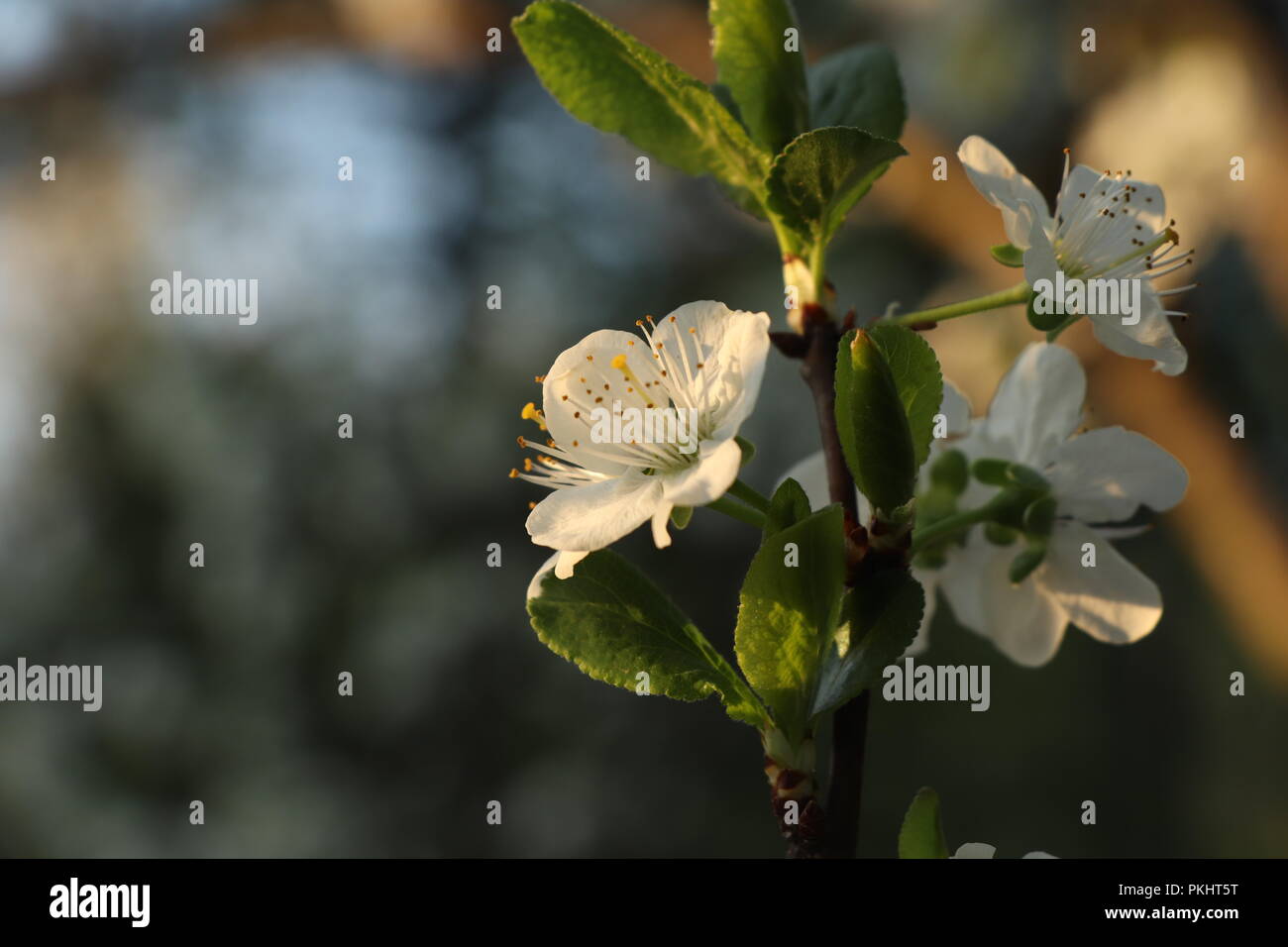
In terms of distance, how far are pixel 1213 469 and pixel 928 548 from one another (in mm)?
1592

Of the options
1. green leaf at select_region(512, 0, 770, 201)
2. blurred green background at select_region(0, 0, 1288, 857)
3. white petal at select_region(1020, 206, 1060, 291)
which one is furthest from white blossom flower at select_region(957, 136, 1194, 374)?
blurred green background at select_region(0, 0, 1288, 857)

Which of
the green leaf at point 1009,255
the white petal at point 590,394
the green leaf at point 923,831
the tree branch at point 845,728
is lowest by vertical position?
the green leaf at point 923,831

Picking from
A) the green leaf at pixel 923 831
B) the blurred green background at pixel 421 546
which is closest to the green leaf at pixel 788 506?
the green leaf at pixel 923 831

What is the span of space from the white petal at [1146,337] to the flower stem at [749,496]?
7.0 inches

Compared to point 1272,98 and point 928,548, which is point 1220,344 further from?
point 928,548

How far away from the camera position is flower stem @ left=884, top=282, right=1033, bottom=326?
1.63 feet

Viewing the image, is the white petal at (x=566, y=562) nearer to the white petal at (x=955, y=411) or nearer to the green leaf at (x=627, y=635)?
the green leaf at (x=627, y=635)

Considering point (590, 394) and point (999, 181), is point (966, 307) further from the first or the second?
point (590, 394)

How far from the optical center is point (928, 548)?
2.06 feet

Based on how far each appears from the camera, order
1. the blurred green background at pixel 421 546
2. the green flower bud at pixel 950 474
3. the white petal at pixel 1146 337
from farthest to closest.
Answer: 1. the blurred green background at pixel 421 546
2. the green flower bud at pixel 950 474
3. the white petal at pixel 1146 337

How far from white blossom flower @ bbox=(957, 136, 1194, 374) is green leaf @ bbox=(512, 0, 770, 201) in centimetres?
11

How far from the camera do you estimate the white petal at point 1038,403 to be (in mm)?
637

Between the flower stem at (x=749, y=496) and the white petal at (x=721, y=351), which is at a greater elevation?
the white petal at (x=721, y=351)

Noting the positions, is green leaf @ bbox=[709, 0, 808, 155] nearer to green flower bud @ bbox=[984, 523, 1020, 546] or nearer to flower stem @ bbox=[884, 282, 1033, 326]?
flower stem @ bbox=[884, 282, 1033, 326]
